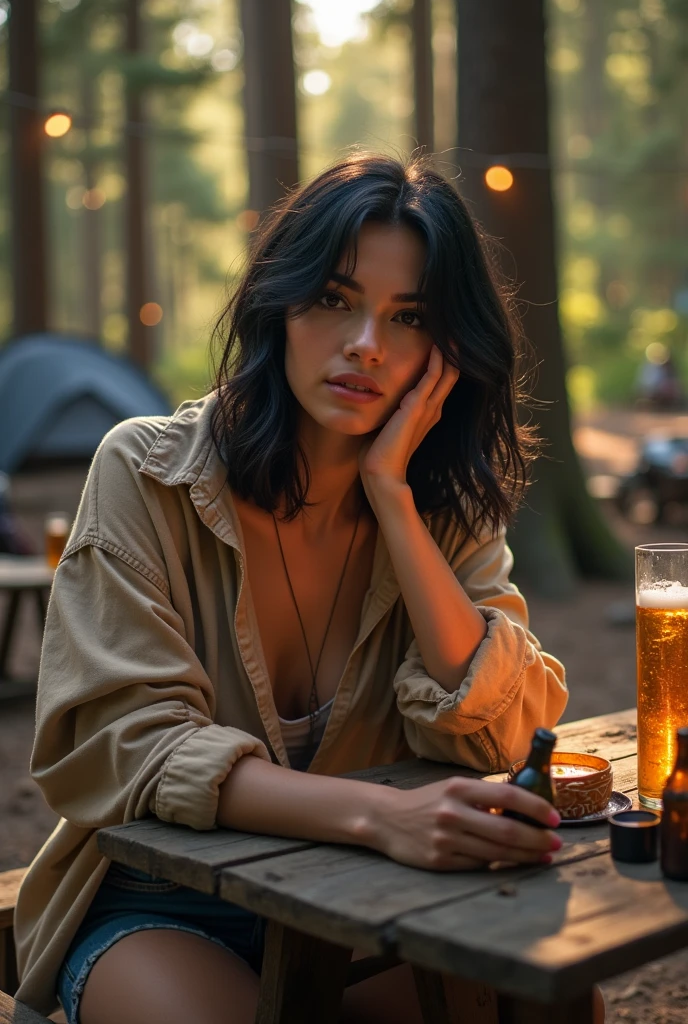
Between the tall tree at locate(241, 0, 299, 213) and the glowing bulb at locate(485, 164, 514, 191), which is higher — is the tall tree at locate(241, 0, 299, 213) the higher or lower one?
the higher one

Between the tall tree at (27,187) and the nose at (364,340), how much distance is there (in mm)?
13699

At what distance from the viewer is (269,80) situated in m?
12.2

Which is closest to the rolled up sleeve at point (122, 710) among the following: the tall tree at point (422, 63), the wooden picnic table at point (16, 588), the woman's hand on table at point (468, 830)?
the woman's hand on table at point (468, 830)

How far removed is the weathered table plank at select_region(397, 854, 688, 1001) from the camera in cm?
136

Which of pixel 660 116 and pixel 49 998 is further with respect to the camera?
pixel 660 116

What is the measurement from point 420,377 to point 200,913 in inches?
42.0

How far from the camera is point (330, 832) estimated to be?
5.94 ft

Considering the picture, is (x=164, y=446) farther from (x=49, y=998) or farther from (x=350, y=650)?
(x=49, y=998)

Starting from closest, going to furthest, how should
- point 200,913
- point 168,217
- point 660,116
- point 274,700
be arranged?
point 200,913
point 274,700
point 660,116
point 168,217

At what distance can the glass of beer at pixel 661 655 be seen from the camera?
6.34 feet

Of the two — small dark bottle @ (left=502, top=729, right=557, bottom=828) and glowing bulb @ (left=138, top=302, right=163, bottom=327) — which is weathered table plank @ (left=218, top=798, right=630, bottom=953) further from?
glowing bulb @ (left=138, top=302, right=163, bottom=327)

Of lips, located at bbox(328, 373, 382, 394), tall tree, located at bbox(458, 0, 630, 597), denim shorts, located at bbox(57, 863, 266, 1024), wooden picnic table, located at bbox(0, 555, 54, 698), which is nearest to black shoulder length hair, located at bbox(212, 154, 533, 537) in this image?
lips, located at bbox(328, 373, 382, 394)

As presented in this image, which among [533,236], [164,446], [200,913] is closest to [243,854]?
[200,913]

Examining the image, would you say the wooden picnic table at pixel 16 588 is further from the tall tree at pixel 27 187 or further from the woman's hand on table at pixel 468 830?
the tall tree at pixel 27 187
